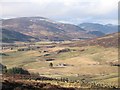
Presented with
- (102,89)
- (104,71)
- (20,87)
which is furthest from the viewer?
(104,71)

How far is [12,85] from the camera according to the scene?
69188mm

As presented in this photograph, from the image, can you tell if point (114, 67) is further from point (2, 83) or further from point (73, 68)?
point (2, 83)

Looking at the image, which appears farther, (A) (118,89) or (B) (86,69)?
(B) (86,69)

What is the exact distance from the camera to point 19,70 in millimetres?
121250

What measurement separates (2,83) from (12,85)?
1.96m

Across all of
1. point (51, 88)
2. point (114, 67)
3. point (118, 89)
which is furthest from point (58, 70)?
point (51, 88)

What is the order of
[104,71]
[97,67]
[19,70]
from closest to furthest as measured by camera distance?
[19,70] → [104,71] → [97,67]

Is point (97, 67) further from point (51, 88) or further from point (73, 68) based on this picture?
point (51, 88)

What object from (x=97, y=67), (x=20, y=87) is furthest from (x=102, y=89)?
(x=97, y=67)

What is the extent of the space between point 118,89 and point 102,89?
5425 millimetres

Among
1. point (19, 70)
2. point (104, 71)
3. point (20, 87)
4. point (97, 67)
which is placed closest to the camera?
point (20, 87)

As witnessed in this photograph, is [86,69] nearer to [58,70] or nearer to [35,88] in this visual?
[58,70]

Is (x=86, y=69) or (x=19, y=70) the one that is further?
(x=86, y=69)

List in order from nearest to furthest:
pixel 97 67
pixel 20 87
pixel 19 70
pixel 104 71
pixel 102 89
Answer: pixel 20 87, pixel 102 89, pixel 19 70, pixel 104 71, pixel 97 67
